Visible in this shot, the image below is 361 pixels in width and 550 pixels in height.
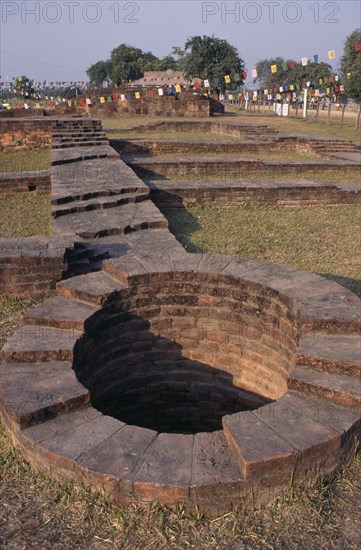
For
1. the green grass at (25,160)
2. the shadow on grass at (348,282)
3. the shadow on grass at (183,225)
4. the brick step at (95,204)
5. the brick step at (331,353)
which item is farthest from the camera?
the green grass at (25,160)

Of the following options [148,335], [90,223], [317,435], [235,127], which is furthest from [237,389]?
[235,127]

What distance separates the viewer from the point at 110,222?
232 inches

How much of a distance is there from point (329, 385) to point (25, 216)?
6160mm

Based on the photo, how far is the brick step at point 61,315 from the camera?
300 cm

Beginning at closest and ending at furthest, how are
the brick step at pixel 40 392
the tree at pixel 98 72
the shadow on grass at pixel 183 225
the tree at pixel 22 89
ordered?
1. the brick step at pixel 40 392
2. the shadow on grass at pixel 183 225
3. the tree at pixel 22 89
4. the tree at pixel 98 72

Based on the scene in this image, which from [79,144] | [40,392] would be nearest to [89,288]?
[40,392]

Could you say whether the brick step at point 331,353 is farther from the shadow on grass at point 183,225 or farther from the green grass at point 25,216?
the green grass at point 25,216

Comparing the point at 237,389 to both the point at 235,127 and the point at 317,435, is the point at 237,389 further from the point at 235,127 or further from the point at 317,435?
the point at 235,127

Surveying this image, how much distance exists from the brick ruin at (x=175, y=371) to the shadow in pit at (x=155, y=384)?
0.01m

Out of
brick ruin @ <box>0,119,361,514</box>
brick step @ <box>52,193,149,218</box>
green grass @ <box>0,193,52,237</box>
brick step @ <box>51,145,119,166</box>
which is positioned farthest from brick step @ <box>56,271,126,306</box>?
brick step @ <box>51,145,119,166</box>

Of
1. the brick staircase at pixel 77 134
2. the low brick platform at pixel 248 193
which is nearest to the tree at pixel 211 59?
the brick staircase at pixel 77 134

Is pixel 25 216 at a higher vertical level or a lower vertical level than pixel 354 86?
lower

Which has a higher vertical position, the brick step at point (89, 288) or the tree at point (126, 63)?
the tree at point (126, 63)

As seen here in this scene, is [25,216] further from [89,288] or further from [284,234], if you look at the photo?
[89,288]
